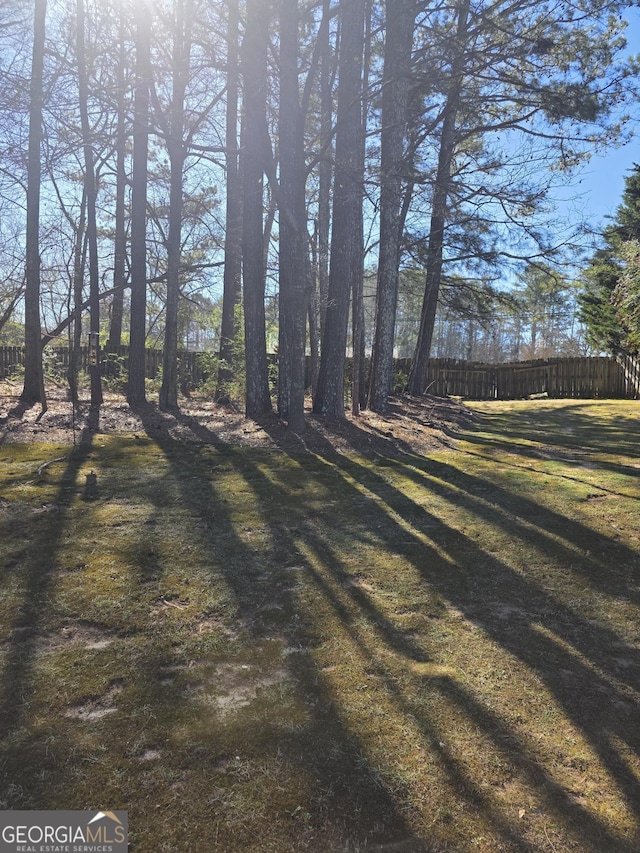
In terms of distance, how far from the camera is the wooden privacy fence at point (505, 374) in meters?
15.2

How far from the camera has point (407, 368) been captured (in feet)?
58.3

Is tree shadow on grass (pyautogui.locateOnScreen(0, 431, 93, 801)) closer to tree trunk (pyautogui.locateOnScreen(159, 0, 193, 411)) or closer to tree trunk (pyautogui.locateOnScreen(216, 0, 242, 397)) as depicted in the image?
tree trunk (pyautogui.locateOnScreen(159, 0, 193, 411))

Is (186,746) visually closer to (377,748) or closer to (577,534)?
(377,748)

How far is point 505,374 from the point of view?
725 inches

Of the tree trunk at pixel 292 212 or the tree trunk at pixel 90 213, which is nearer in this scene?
the tree trunk at pixel 292 212

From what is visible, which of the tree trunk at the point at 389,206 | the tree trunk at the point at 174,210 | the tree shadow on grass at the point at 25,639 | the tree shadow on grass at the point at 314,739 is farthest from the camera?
the tree trunk at the point at 174,210

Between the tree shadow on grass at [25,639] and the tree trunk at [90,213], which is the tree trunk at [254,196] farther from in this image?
the tree shadow on grass at [25,639]

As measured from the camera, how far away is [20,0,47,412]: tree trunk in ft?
29.4

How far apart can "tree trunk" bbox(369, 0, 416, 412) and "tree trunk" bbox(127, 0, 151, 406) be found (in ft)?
12.7

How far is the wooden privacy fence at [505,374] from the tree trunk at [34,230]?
3.92 meters

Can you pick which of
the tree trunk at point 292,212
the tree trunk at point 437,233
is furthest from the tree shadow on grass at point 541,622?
the tree trunk at point 437,233

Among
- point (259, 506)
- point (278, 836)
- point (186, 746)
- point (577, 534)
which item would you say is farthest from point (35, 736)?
point (577, 534)

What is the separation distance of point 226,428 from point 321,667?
5.65 meters

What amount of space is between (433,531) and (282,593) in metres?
1.53
